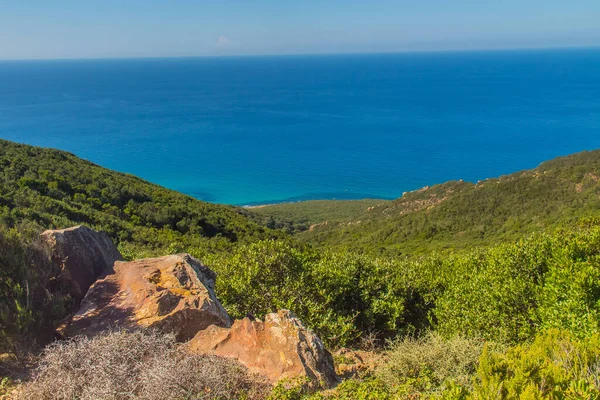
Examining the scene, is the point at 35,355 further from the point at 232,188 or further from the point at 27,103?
the point at 27,103

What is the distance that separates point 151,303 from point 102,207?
23.2 metres

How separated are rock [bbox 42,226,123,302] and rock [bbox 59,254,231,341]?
40 centimetres

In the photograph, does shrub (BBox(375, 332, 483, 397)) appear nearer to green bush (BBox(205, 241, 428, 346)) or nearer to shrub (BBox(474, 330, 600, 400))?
shrub (BBox(474, 330, 600, 400))

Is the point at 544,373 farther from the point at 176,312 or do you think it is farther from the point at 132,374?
the point at 176,312

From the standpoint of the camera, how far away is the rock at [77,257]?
8.77 meters

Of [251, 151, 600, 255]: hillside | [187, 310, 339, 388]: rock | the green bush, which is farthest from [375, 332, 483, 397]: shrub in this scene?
[251, 151, 600, 255]: hillside

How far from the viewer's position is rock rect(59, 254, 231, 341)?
24.6ft

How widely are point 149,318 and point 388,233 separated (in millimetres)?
36102

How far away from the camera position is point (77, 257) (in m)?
9.30

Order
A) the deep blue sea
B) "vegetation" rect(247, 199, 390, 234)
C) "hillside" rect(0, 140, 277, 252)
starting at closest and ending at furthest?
"hillside" rect(0, 140, 277, 252) → "vegetation" rect(247, 199, 390, 234) → the deep blue sea

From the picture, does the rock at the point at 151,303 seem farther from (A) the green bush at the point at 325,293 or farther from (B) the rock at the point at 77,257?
(A) the green bush at the point at 325,293

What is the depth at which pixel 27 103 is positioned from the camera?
154000 mm

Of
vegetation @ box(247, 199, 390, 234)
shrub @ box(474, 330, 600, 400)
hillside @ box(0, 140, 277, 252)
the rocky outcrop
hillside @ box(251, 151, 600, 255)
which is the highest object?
shrub @ box(474, 330, 600, 400)

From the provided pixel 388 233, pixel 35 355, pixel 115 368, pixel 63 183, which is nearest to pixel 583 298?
pixel 115 368
